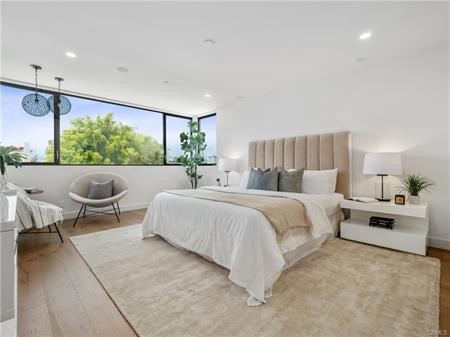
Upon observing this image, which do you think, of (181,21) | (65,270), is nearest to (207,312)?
(65,270)

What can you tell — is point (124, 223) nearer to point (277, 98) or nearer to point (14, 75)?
point (14, 75)

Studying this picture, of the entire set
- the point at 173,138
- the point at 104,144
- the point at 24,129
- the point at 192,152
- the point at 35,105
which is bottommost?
the point at 192,152

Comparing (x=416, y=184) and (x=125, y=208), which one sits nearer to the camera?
(x=416, y=184)

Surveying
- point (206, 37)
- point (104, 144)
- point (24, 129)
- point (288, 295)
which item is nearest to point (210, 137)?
point (104, 144)

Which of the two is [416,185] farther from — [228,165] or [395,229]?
[228,165]

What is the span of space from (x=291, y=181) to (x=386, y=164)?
1.21m

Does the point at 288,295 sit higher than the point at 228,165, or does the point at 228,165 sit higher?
the point at 228,165

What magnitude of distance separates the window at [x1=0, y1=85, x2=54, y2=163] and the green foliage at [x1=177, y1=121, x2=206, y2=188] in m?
2.71

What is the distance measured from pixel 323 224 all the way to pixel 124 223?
10.9 feet

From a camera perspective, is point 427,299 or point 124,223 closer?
point 427,299

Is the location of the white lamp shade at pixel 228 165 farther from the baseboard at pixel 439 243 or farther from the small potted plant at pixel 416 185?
the baseboard at pixel 439 243

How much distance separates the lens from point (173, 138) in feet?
20.0

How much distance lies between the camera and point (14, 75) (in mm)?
3561

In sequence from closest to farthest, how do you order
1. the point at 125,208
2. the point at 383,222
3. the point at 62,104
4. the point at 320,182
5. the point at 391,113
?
the point at 383,222, the point at 391,113, the point at 320,182, the point at 62,104, the point at 125,208
